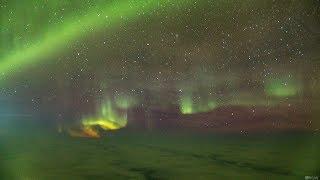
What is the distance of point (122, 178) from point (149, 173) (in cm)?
72

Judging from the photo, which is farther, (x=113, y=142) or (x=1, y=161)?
(x=113, y=142)

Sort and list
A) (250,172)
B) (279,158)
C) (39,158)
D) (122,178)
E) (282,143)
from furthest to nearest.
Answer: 1. (282,143)
2. (279,158)
3. (39,158)
4. (250,172)
5. (122,178)

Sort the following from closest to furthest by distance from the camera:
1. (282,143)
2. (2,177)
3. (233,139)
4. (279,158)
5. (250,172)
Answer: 1. (2,177)
2. (250,172)
3. (279,158)
4. (282,143)
5. (233,139)

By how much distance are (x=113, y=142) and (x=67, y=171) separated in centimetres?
424

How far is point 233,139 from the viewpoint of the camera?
14414mm

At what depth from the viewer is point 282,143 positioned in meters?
13.4

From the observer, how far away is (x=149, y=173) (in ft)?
28.3

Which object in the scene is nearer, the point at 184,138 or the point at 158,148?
the point at 158,148

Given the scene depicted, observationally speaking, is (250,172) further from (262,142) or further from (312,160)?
(262,142)

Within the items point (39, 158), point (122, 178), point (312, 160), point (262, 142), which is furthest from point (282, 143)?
point (39, 158)

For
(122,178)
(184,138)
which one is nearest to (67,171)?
(122,178)

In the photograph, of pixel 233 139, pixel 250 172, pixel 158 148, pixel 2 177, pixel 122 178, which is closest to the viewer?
pixel 2 177

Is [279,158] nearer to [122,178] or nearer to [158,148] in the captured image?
[158,148]

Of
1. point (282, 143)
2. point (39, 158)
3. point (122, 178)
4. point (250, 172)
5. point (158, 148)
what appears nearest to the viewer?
point (122, 178)
